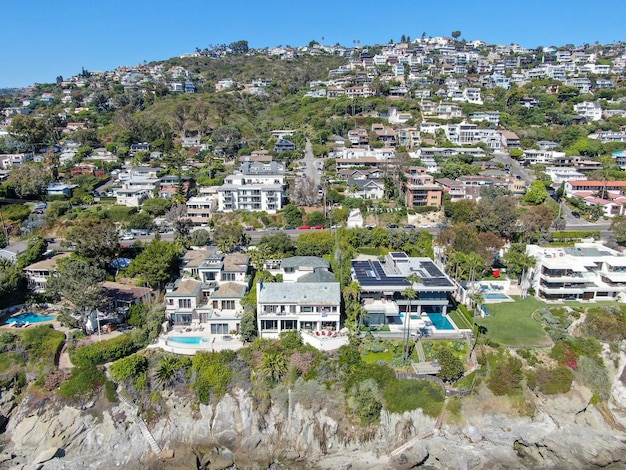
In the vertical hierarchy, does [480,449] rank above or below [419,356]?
below

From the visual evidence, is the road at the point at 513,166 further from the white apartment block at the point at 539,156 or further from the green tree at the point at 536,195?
the green tree at the point at 536,195

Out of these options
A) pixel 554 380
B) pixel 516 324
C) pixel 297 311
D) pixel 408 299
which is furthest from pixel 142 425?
pixel 516 324

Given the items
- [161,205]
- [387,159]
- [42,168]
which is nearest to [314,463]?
[161,205]

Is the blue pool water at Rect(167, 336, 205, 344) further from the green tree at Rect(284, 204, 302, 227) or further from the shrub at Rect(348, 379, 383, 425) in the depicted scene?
the green tree at Rect(284, 204, 302, 227)

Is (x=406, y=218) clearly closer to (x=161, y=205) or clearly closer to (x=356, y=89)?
(x=161, y=205)

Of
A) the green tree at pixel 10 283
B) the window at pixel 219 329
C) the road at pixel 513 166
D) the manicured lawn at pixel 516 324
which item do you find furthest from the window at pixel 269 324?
the road at pixel 513 166

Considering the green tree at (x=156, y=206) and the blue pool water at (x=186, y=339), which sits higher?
the green tree at (x=156, y=206)

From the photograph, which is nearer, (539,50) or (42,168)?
(42,168)

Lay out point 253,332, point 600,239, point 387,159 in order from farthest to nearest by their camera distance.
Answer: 1. point 387,159
2. point 600,239
3. point 253,332
